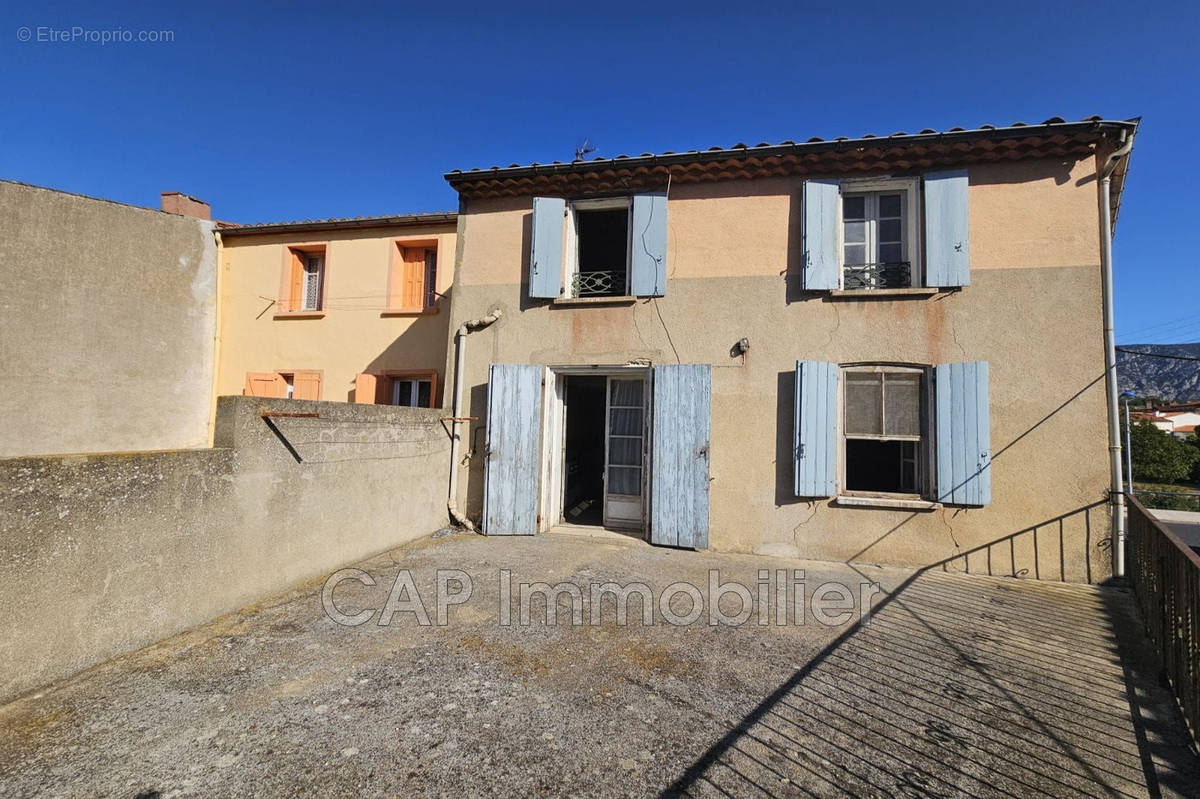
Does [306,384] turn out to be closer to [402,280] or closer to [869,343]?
[402,280]

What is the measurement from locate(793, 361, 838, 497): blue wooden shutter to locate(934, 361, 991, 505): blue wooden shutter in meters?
1.11

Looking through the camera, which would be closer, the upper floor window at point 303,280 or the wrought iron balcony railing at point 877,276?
the wrought iron balcony railing at point 877,276

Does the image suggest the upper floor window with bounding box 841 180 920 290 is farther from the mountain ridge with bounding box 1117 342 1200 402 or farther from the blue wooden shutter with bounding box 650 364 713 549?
the mountain ridge with bounding box 1117 342 1200 402

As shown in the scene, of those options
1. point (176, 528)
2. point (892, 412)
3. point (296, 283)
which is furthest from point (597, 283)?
point (296, 283)

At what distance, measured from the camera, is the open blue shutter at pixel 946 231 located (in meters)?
5.77

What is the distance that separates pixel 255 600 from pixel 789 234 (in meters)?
6.75

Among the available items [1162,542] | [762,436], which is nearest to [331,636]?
[762,436]

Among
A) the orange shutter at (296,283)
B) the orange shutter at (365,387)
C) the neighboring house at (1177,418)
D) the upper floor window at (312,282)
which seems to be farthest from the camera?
the neighboring house at (1177,418)

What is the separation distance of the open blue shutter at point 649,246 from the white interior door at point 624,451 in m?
1.27

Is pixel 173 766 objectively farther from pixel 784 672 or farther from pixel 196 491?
pixel 784 672

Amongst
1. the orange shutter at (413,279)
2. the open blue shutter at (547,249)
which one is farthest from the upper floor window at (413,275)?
the open blue shutter at (547,249)

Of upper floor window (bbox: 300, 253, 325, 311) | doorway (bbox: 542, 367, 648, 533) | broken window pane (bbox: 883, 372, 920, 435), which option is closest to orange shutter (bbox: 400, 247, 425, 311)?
upper floor window (bbox: 300, 253, 325, 311)

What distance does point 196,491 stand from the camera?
3701 millimetres

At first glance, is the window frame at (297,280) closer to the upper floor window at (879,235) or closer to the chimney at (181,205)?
the chimney at (181,205)
